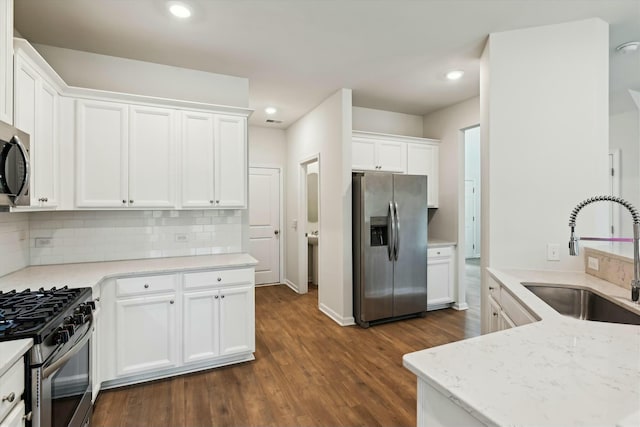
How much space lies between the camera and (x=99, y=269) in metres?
2.56

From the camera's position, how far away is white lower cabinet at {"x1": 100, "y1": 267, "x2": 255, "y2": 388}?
2432 mm

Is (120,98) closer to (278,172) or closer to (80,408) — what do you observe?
(80,408)

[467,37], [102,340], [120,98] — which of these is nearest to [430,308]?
[467,37]

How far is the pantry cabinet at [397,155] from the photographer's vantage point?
4250mm

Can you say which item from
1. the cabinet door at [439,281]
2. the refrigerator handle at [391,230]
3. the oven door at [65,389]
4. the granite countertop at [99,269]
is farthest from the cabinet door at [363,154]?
the oven door at [65,389]

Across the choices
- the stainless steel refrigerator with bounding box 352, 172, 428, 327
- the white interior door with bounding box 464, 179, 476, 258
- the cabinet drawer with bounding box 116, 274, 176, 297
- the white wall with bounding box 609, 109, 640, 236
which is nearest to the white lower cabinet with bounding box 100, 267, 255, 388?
the cabinet drawer with bounding box 116, 274, 176, 297

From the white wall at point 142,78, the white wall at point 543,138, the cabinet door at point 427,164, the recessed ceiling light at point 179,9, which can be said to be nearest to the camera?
the recessed ceiling light at point 179,9

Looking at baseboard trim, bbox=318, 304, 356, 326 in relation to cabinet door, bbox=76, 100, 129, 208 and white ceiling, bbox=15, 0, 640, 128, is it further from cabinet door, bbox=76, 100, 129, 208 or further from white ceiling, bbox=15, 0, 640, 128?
white ceiling, bbox=15, 0, 640, 128

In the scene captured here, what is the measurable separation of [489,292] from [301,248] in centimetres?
327

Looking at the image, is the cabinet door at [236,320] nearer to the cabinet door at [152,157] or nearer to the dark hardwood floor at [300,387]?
the dark hardwood floor at [300,387]

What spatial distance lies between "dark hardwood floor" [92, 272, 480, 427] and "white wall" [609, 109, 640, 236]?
8.70 ft

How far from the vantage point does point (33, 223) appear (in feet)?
8.79

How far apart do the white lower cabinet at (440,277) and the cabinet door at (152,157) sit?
10.4 feet

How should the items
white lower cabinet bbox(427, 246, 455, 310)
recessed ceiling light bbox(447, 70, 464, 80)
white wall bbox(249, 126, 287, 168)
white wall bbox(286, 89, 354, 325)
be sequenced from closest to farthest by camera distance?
1. recessed ceiling light bbox(447, 70, 464, 80)
2. white wall bbox(286, 89, 354, 325)
3. white lower cabinet bbox(427, 246, 455, 310)
4. white wall bbox(249, 126, 287, 168)
